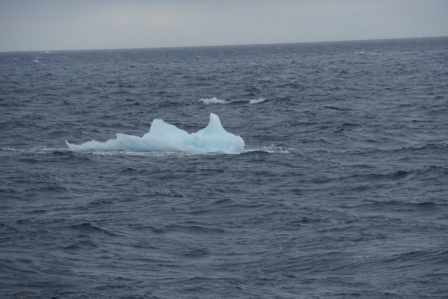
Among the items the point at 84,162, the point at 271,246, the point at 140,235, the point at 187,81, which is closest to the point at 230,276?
the point at 271,246

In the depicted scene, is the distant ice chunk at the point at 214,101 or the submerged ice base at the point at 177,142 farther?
the distant ice chunk at the point at 214,101

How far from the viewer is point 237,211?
61.3 feet

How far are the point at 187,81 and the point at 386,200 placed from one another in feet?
165

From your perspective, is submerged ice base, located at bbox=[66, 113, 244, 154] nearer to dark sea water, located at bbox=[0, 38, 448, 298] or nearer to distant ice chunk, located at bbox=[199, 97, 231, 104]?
dark sea water, located at bbox=[0, 38, 448, 298]

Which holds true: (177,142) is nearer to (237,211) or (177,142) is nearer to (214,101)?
(237,211)

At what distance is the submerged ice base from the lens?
2747cm

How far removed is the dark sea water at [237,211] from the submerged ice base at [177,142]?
1.73 feet

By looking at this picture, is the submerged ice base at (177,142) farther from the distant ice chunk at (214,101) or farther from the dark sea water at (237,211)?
the distant ice chunk at (214,101)

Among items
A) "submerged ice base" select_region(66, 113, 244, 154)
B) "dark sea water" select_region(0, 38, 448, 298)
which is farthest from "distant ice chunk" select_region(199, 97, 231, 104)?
"submerged ice base" select_region(66, 113, 244, 154)

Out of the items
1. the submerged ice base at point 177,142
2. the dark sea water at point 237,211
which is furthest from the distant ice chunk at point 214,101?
the submerged ice base at point 177,142

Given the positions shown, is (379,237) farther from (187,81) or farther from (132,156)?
(187,81)

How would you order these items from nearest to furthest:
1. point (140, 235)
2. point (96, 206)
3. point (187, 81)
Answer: point (140, 235), point (96, 206), point (187, 81)

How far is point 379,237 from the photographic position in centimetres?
1605

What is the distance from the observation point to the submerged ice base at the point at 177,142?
27.5 metres
